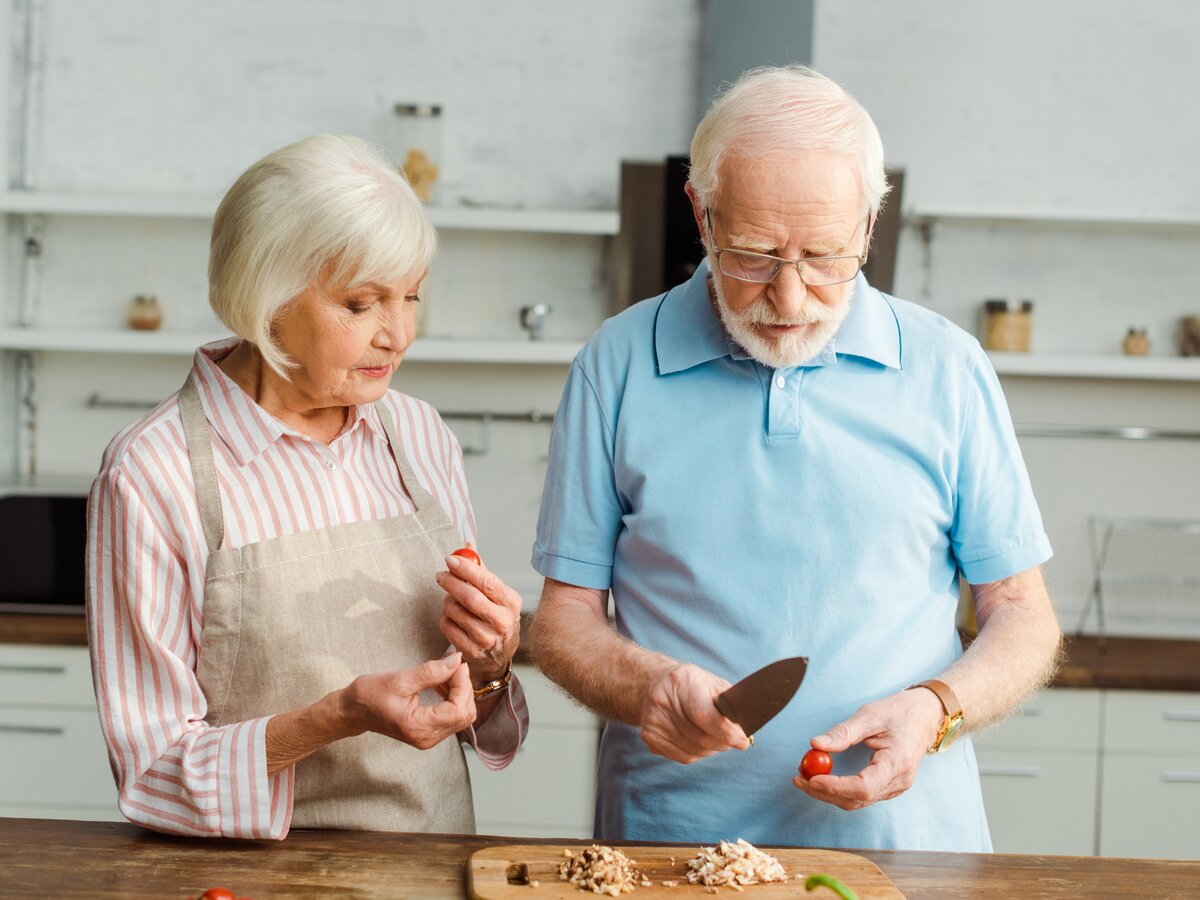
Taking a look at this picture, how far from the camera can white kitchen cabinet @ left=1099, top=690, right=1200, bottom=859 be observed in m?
3.04

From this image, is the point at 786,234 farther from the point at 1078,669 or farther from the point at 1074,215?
the point at 1074,215

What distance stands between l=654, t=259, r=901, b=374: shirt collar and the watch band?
38cm

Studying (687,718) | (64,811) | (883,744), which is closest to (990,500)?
(883,744)

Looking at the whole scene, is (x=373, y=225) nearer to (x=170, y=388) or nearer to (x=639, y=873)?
(x=639, y=873)

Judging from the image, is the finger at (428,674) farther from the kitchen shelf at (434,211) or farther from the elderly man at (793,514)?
the kitchen shelf at (434,211)

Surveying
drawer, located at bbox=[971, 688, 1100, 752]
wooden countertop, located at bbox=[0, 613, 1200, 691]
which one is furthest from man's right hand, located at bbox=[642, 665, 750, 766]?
drawer, located at bbox=[971, 688, 1100, 752]

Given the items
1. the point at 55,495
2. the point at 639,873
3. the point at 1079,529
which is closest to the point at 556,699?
the point at 55,495

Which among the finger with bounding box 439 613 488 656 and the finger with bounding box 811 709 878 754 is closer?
the finger with bounding box 811 709 878 754

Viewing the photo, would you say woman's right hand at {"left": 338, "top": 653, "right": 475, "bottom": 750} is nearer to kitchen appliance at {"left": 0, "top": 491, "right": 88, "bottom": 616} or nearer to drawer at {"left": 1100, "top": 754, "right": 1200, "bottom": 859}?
kitchen appliance at {"left": 0, "top": 491, "right": 88, "bottom": 616}

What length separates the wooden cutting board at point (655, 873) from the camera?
119cm

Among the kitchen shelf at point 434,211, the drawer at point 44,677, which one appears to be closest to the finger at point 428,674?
the drawer at point 44,677

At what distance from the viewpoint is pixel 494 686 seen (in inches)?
60.2

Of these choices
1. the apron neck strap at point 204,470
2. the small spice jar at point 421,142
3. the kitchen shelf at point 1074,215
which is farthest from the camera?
the small spice jar at point 421,142

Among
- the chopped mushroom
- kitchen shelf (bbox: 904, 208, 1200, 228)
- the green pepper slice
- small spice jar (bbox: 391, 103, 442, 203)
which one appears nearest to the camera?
the green pepper slice
